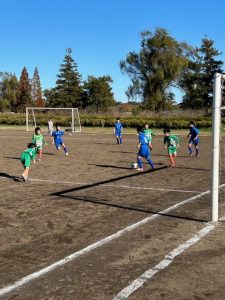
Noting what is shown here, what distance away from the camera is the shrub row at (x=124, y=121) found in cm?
5547

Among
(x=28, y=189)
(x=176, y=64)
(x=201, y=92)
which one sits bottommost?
(x=28, y=189)

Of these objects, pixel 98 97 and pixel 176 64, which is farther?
pixel 98 97

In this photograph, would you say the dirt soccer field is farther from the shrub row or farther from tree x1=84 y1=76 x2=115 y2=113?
tree x1=84 y1=76 x2=115 y2=113

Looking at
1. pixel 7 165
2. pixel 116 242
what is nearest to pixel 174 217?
pixel 116 242

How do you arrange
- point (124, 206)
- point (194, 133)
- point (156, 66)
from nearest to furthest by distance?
point (124, 206) < point (194, 133) < point (156, 66)

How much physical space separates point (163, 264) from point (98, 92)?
94710 millimetres

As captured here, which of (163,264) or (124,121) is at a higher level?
(124,121)

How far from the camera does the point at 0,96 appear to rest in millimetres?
111938

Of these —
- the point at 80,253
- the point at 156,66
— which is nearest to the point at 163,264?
the point at 80,253

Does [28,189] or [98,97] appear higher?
[98,97]

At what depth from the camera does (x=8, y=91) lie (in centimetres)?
10850

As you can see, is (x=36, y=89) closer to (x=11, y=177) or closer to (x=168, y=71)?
(x=168, y=71)

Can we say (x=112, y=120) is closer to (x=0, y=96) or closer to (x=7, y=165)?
(x=7, y=165)

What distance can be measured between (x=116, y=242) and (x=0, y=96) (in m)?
110
